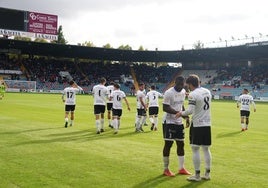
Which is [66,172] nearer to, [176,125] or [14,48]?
[176,125]

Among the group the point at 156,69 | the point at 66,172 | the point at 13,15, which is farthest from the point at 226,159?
the point at 156,69

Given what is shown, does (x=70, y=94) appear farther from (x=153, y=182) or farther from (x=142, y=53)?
(x=142, y=53)

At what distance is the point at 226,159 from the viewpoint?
38.2ft

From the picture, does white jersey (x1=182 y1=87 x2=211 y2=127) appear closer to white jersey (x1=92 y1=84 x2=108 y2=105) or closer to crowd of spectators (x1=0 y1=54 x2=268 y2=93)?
white jersey (x1=92 y1=84 x2=108 y2=105)

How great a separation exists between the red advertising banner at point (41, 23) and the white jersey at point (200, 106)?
175ft

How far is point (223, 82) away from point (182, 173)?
67711mm

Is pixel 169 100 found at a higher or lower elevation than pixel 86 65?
lower

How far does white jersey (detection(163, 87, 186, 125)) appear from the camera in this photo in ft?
31.3

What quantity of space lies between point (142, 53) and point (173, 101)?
71783mm

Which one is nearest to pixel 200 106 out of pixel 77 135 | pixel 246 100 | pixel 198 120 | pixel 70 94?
pixel 198 120

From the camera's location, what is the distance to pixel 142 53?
265ft

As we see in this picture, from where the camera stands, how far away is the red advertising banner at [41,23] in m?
59.1

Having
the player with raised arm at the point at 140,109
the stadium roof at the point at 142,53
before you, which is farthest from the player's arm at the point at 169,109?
the stadium roof at the point at 142,53

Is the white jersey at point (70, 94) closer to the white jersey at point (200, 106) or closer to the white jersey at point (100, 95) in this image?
the white jersey at point (100, 95)
